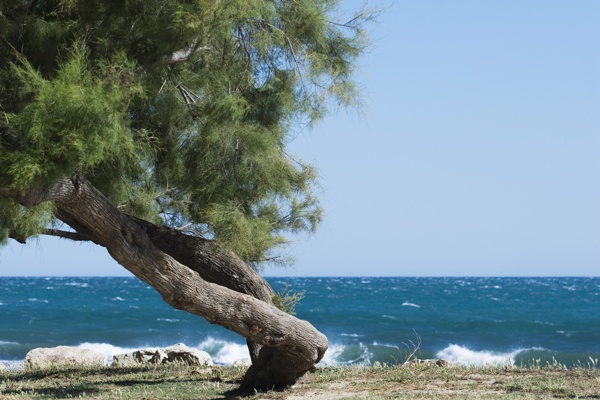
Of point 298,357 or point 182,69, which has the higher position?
point 182,69

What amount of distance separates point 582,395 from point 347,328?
1040 inches

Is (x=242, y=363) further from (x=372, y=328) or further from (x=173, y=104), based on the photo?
(x=372, y=328)

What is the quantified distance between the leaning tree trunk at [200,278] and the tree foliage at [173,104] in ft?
0.96

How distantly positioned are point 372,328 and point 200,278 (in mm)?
25821

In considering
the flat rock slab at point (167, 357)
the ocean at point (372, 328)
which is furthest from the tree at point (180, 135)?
the ocean at point (372, 328)

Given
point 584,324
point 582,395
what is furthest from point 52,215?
point 584,324

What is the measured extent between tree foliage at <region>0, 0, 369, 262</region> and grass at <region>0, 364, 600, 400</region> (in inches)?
63.6

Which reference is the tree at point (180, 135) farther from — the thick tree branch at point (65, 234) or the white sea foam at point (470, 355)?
the white sea foam at point (470, 355)

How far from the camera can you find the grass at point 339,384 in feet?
29.4

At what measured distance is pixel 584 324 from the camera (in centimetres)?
3706

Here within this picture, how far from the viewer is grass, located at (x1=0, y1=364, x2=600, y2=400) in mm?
8953

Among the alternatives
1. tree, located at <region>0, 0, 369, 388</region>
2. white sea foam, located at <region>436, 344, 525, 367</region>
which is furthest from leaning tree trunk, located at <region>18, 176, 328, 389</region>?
white sea foam, located at <region>436, 344, 525, 367</region>

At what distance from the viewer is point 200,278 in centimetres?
907

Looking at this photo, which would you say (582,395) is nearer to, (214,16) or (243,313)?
(243,313)
